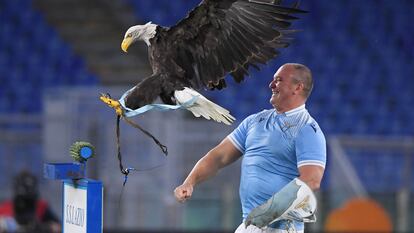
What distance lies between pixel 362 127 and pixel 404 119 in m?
0.59

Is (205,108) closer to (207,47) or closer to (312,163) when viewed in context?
(207,47)

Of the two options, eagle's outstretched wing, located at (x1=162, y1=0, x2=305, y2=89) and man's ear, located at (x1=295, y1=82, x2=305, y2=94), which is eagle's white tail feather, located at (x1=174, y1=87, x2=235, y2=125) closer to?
eagle's outstretched wing, located at (x1=162, y1=0, x2=305, y2=89)

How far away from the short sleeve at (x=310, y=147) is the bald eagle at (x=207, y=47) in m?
0.39

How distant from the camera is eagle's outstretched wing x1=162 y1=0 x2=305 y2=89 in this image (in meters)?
4.60

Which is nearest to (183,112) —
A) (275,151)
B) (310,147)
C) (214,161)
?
(214,161)

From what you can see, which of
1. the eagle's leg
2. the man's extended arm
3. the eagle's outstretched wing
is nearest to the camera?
the eagle's leg

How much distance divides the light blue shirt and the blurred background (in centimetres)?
505

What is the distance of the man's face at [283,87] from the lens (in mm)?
4938

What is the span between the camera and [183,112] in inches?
455

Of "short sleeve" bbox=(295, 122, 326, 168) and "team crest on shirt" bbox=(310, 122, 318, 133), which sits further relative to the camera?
"team crest on shirt" bbox=(310, 122, 318, 133)

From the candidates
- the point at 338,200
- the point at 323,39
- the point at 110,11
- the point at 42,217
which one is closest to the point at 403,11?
the point at 323,39

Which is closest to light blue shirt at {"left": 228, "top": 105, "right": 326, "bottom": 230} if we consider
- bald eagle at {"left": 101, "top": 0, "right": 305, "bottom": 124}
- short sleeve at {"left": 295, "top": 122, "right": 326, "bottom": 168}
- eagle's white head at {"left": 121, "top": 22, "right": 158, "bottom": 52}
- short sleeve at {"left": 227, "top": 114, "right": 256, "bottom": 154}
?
short sleeve at {"left": 295, "top": 122, "right": 326, "bottom": 168}

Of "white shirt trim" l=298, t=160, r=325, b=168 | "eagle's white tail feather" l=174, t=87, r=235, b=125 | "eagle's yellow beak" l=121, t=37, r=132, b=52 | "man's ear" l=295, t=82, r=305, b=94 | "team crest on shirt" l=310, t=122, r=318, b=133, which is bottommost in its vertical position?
"white shirt trim" l=298, t=160, r=325, b=168

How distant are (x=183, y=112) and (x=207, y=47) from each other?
6873 mm
